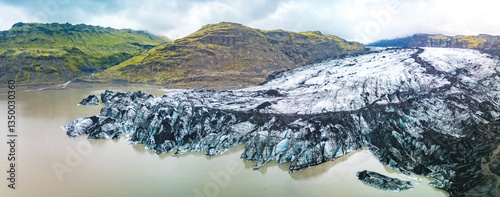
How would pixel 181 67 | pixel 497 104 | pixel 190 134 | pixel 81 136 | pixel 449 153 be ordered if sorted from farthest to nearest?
pixel 181 67
pixel 497 104
pixel 81 136
pixel 190 134
pixel 449 153

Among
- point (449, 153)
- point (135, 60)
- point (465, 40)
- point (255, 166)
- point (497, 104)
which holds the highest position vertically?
point (465, 40)

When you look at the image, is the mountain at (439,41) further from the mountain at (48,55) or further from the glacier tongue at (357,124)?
the mountain at (48,55)

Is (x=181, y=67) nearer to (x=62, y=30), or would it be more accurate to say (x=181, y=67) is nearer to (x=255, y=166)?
(x=255, y=166)

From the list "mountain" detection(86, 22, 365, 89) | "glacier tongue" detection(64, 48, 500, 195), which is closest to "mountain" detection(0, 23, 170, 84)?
"mountain" detection(86, 22, 365, 89)

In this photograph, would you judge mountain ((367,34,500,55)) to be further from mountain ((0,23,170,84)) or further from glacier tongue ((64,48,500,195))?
mountain ((0,23,170,84))

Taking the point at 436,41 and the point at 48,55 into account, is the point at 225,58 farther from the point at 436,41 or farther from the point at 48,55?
the point at 436,41

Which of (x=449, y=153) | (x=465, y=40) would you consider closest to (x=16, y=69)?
(x=449, y=153)
